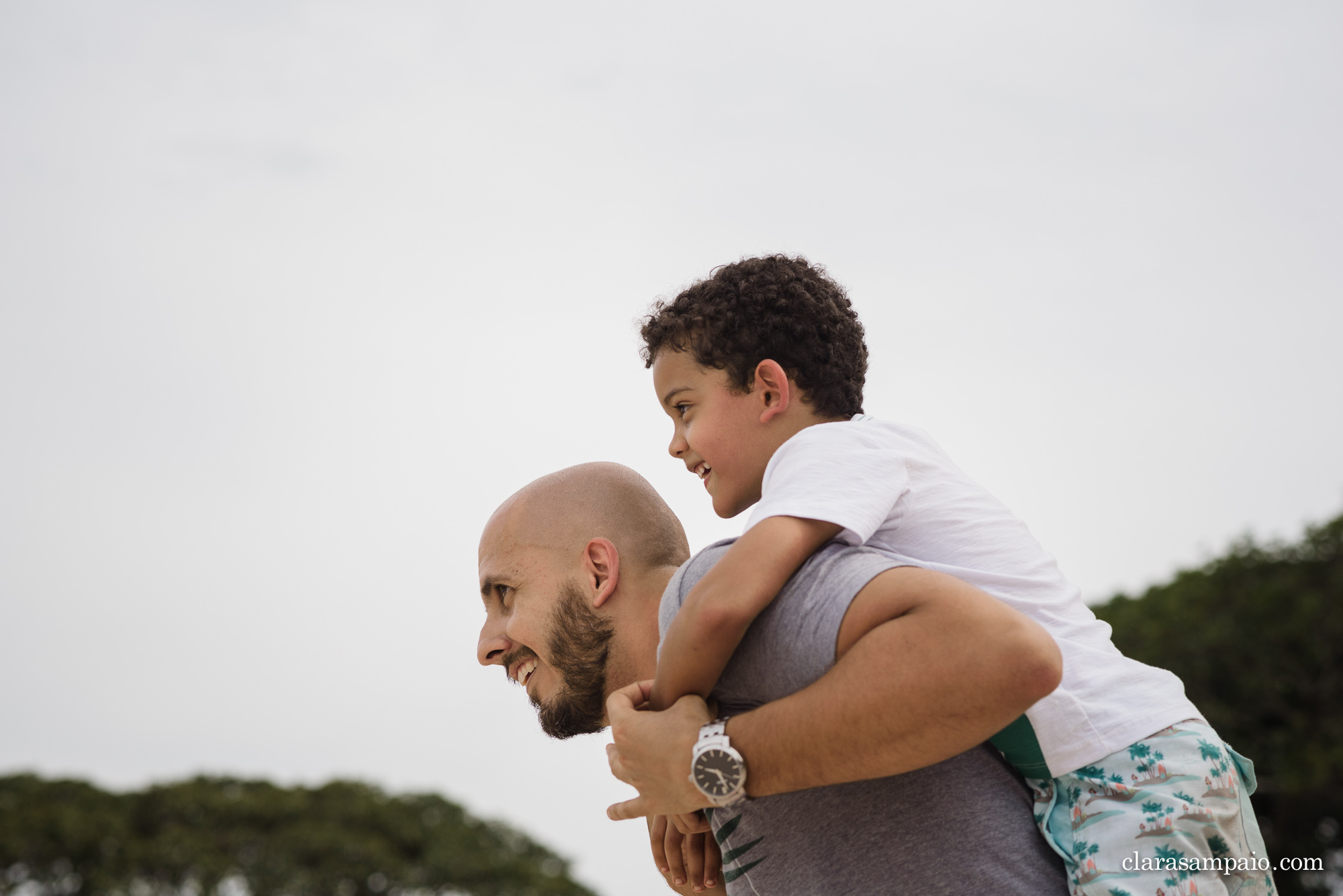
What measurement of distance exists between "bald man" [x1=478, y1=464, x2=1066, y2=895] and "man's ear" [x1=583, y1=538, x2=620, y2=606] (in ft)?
3.46

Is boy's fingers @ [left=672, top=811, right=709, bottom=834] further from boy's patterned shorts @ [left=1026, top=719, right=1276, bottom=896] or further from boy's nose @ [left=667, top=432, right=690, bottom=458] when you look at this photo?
boy's nose @ [left=667, top=432, right=690, bottom=458]

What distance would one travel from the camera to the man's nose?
317cm

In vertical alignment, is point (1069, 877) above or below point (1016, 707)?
below

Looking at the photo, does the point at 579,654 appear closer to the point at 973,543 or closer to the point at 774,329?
the point at 774,329

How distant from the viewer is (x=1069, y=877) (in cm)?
179

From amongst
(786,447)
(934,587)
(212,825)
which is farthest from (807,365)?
(212,825)

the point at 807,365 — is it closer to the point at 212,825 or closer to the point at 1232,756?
the point at 1232,756

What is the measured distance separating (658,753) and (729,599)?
0.30 m

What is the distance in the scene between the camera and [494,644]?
3.18 metres

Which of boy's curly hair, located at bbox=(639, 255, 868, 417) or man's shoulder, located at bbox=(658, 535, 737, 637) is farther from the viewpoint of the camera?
boy's curly hair, located at bbox=(639, 255, 868, 417)

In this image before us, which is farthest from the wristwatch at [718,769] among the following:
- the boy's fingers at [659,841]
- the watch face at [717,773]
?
the boy's fingers at [659,841]

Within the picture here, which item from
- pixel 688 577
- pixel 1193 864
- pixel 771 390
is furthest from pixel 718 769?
pixel 771 390

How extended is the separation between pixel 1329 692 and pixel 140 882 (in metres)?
21.3

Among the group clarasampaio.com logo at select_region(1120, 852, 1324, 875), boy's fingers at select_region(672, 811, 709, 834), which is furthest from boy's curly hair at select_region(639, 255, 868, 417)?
clarasampaio.com logo at select_region(1120, 852, 1324, 875)
